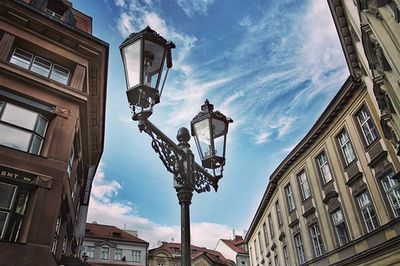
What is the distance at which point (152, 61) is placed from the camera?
4.31 meters

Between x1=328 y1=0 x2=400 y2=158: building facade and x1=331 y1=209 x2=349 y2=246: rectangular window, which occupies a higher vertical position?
x1=328 y1=0 x2=400 y2=158: building facade

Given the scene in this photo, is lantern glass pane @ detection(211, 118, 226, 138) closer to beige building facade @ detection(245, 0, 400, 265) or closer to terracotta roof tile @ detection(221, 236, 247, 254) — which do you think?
beige building facade @ detection(245, 0, 400, 265)

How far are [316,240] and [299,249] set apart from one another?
9.39 ft

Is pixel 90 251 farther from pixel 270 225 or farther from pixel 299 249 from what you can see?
pixel 299 249

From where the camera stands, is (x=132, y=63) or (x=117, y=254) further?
(x=117, y=254)

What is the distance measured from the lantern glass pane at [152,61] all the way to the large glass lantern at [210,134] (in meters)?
1.33

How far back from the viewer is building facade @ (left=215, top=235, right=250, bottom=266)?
54.7 meters

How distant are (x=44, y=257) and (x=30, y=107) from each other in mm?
5384

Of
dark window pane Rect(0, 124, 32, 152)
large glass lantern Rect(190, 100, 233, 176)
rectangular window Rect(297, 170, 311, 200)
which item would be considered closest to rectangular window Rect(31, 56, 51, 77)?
dark window pane Rect(0, 124, 32, 152)

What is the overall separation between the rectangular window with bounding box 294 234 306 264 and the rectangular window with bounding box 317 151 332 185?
215 inches

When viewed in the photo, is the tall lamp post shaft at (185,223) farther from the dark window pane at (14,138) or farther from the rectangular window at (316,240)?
the rectangular window at (316,240)

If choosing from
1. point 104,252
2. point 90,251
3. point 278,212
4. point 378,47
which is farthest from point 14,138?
point 104,252

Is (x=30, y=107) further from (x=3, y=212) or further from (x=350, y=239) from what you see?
(x=350, y=239)

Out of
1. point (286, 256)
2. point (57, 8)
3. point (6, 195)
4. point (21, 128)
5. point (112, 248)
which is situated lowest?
point (6, 195)
